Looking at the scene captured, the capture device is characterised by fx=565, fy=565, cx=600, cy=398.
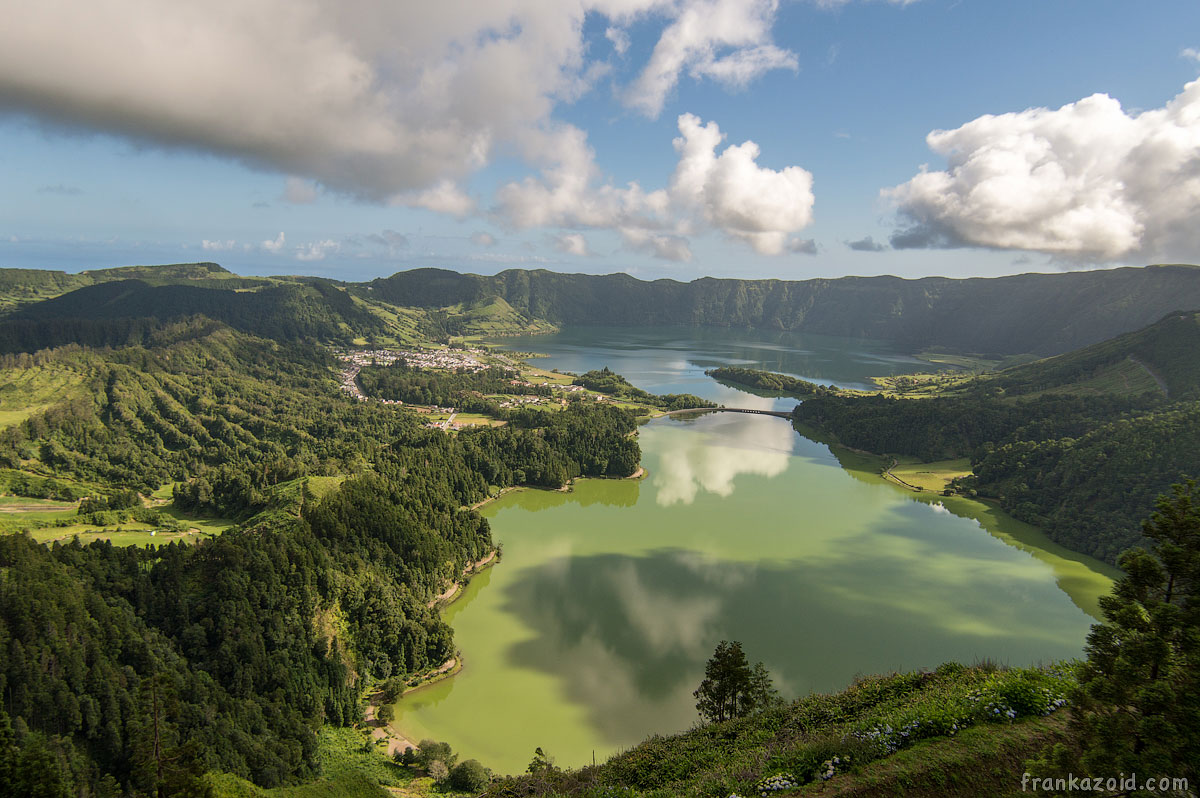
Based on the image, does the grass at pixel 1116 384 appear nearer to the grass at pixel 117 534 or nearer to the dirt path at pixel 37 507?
the grass at pixel 117 534

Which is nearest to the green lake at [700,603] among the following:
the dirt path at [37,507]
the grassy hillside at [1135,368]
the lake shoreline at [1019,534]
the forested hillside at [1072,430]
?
the lake shoreline at [1019,534]

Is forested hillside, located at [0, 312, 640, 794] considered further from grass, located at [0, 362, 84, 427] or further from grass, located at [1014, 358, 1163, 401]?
grass, located at [1014, 358, 1163, 401]

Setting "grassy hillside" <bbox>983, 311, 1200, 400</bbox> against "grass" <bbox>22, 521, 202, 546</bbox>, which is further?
"grassy hillside" <bbox>983, 311, 1200, 400</bbox>

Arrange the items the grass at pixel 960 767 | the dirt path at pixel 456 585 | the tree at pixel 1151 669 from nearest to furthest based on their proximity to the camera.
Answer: the tree at pixel 1151 669 → the grass at pixel 960 767 → the dirt path at pixel 456 585

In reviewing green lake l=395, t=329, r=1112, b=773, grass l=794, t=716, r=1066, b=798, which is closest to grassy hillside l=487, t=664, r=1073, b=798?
grass l=794, t=716, r=1066, b=798

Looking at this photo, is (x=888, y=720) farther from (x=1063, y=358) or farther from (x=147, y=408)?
(x=1063, y=358)

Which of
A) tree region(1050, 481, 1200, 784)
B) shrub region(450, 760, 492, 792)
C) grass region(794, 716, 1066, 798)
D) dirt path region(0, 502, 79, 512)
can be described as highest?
tree region(1050, 481, 1200, 784)

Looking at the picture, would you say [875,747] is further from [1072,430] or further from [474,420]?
[474,420]
